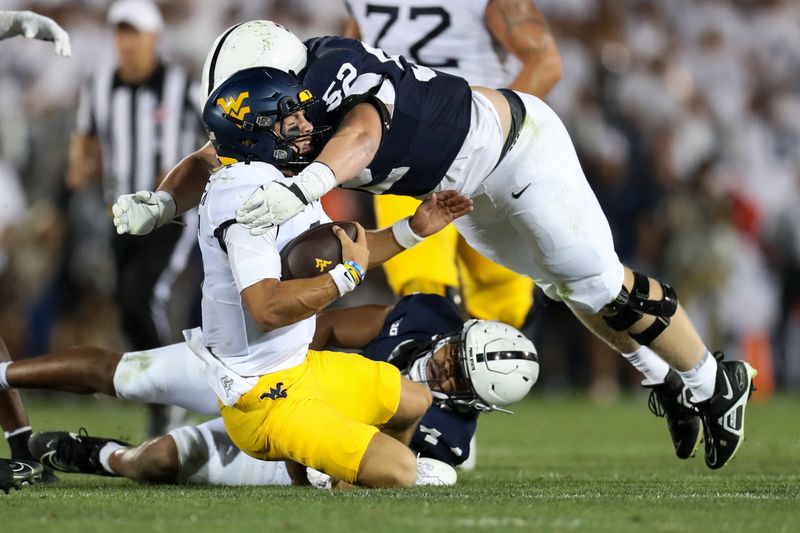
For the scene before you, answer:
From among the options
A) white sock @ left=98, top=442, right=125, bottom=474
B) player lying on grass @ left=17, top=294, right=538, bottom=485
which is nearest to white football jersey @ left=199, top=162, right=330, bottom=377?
player lying on grass @ left=17, top=294, right=538, bottom=485

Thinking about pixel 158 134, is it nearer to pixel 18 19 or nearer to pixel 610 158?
pixel 18 19

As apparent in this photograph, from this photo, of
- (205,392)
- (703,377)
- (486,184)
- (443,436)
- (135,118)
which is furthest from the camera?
→ (135,118)

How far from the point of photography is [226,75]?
4094mm

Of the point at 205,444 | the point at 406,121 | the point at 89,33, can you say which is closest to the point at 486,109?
the point at 406,121

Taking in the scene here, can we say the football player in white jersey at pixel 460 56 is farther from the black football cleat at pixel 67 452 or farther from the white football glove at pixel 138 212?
the black football cleat at pixel 67 452

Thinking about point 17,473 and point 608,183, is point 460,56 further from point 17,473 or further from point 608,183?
point 608,183

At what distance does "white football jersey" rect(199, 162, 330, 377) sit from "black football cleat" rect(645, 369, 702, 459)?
1.54 meters

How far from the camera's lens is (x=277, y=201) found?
3.54 metres

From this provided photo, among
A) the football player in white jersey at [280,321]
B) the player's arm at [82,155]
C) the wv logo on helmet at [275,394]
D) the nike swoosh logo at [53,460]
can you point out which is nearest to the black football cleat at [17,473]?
the nike swoosh logo at [53,460]

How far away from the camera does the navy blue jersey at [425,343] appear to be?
468 centimetres

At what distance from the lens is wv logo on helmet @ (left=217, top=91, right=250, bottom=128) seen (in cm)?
396

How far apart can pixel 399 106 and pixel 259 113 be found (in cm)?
45

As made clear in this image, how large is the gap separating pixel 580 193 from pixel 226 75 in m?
1.23

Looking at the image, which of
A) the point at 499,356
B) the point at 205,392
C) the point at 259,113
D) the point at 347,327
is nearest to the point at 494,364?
the point at 499,356
